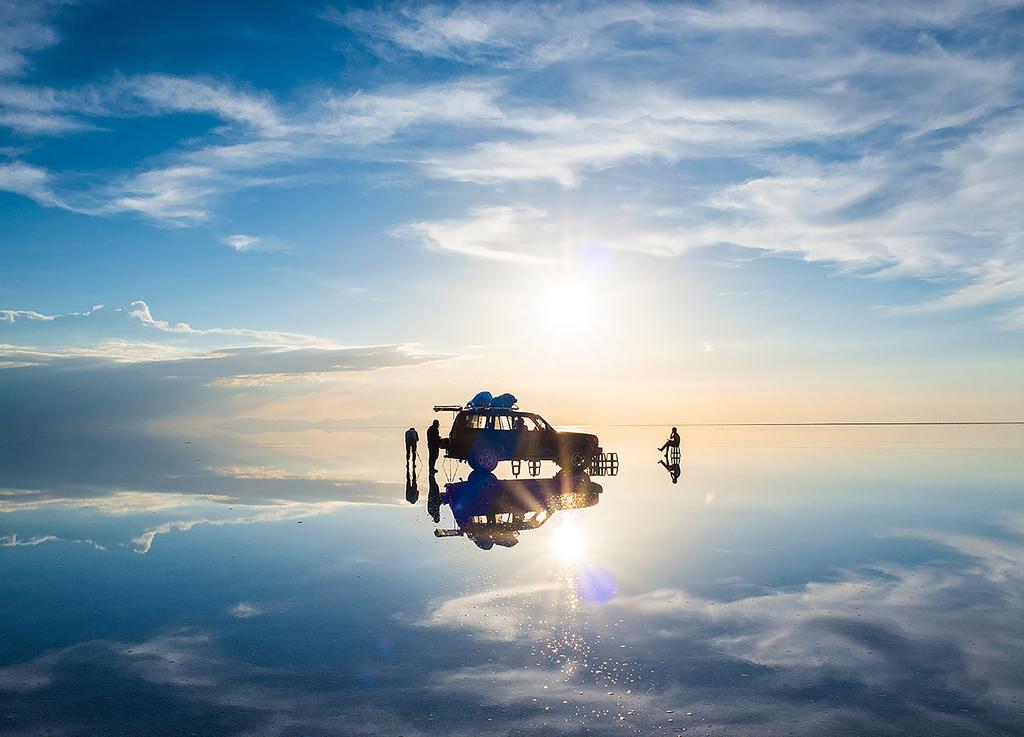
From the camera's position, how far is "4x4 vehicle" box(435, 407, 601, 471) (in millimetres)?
32375

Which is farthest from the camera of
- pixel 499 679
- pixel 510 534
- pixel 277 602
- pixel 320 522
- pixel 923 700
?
pixel 320 522

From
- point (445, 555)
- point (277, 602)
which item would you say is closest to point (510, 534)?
point (445, 555)

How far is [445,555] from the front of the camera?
16906mm

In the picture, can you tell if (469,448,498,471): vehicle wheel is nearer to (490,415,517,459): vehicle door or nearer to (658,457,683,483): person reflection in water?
(490,415,517,459): vehicle door

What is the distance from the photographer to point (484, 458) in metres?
32.7

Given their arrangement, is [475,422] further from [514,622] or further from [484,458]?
[514,622]

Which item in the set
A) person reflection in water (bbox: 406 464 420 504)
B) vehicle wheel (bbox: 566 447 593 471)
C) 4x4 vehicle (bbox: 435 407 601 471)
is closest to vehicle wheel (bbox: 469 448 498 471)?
4x4 vehicle (bbox: 435 407 601 471)

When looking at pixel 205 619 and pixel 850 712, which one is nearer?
pixel 850 712

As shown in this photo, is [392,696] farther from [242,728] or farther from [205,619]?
[205,619]

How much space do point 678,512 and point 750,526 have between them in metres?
3.20

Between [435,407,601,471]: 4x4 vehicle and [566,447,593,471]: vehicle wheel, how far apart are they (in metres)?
0.20

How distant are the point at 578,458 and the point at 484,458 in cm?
440

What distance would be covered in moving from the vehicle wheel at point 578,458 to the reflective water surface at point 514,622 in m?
9.83

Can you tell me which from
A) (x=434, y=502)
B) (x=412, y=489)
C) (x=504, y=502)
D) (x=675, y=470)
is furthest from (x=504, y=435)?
(x=675, y=470)
